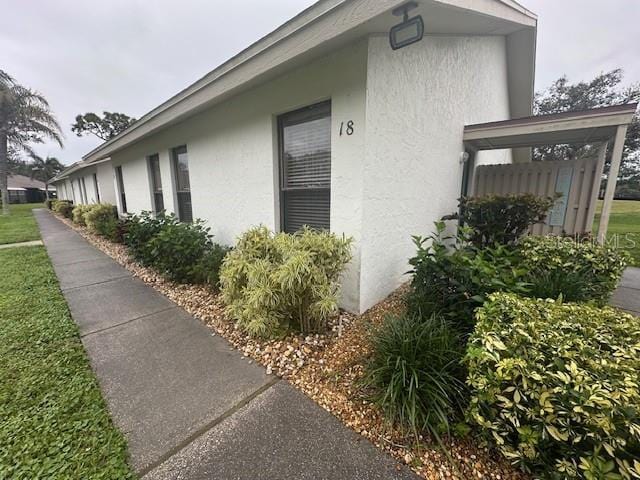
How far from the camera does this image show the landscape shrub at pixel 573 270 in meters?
2.57

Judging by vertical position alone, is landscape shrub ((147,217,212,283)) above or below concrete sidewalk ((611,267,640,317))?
above

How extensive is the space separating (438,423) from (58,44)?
14233mm

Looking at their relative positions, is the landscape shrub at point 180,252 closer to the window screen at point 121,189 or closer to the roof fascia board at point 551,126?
the roof fascia board at point 551,126

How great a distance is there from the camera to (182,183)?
6.69 m

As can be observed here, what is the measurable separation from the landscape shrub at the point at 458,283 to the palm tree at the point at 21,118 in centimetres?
2468

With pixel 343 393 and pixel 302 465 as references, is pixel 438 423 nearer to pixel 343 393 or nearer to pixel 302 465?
pixel 343 393

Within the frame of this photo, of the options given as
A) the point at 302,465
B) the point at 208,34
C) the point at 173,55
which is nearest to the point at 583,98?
the point at 208,34

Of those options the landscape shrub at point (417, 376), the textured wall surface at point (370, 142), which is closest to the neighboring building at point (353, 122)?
the textured wall surface at point (370, 142)

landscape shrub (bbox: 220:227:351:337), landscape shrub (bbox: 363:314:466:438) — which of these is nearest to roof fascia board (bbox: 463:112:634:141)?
landscape shrub (bbox: 220:227:351:337)

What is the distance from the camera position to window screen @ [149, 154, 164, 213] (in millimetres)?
7758

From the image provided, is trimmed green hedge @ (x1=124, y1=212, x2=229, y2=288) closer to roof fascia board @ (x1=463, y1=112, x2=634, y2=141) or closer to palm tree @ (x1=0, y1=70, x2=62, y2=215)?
roof fascia board @ (x1=463, y1=112, x2=634, y2=141)

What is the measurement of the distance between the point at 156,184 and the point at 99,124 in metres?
35.3

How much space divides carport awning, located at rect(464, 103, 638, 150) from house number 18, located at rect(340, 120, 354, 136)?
10.6ft

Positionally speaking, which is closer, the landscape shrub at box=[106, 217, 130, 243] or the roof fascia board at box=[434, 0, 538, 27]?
the roof fascia board at box=[434, 0, 538, 27]
